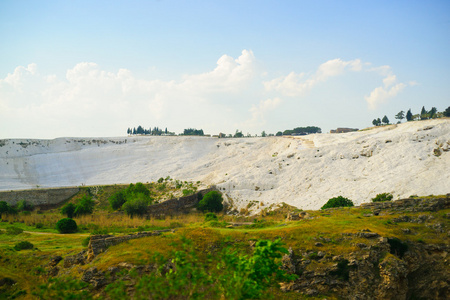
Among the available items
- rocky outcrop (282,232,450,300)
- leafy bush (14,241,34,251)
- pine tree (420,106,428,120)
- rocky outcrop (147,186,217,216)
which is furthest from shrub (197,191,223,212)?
pine tree (420,106,428,120)

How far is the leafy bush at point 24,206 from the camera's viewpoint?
3732 cm

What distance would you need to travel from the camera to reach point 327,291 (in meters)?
13.8

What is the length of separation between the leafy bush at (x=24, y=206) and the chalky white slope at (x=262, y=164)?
8.08 m

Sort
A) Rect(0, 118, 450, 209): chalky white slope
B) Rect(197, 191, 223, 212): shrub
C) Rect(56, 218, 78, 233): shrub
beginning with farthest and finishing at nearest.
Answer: Rect(197, 191, 223, 212): shrub < Rect(0, 118, 450, 209): chalky white slope < Rect(56, 218, 78, 233): shrub

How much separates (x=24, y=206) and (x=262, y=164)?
2926 cm

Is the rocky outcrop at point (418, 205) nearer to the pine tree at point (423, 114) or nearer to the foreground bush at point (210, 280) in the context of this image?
the foreground bush at point (210, 280)

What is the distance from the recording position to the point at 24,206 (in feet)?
125

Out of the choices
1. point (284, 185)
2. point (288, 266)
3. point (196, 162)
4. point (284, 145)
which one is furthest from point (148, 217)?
point (284, 145)

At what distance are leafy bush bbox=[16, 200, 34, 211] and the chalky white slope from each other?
26.5 feet

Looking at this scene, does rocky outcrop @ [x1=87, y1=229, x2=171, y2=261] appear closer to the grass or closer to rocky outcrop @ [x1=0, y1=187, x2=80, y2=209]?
the grass

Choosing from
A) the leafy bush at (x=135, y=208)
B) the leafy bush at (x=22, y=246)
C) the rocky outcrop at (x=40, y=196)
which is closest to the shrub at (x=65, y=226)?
the leafy bush at (x=135, y=208)

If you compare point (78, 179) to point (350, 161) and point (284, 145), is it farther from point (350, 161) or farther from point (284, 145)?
point (350, 161)

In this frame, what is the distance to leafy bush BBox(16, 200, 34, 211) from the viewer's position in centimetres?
3732

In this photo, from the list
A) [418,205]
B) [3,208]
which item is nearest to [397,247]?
[418,205]
